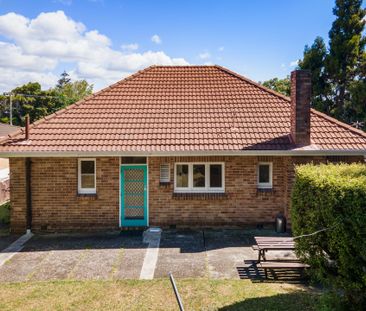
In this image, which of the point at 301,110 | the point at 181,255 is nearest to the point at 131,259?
the point at 181,255

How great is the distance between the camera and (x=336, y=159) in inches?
480

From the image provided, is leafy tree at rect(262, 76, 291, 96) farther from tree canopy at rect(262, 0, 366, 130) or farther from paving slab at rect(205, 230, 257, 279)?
paving slab at rect(205, 230, 257, 279)

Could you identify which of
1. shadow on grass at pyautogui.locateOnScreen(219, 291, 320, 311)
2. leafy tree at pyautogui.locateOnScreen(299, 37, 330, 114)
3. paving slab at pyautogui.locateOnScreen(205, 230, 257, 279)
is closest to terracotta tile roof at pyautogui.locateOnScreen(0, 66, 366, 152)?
paving slab at pyautogui.locateOnScreen(205, 230, 257, 279)

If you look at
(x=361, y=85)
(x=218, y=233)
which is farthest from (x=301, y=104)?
(x=361, y=85)

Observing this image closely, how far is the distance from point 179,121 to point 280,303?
7.86 m

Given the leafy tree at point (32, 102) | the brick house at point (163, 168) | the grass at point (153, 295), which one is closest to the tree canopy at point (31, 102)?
the leafy tree at point (32, 102)

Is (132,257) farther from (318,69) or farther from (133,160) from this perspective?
(318,69)

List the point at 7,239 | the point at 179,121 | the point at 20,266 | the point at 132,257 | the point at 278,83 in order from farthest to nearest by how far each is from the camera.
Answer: the point at 278,83 → the point at 179,121 → the point at 7,239 → the point at 132,257 → the point at 20,266

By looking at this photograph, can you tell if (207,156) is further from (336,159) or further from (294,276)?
(294,276)

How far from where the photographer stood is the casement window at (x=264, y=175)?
41.4 feet

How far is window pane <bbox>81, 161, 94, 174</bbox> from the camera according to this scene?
41.0ft

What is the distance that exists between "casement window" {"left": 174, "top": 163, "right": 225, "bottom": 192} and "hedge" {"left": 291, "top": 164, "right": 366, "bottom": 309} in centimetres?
538

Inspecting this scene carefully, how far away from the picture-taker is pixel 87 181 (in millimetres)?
12547

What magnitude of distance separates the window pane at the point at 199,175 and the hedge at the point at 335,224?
5535mm
